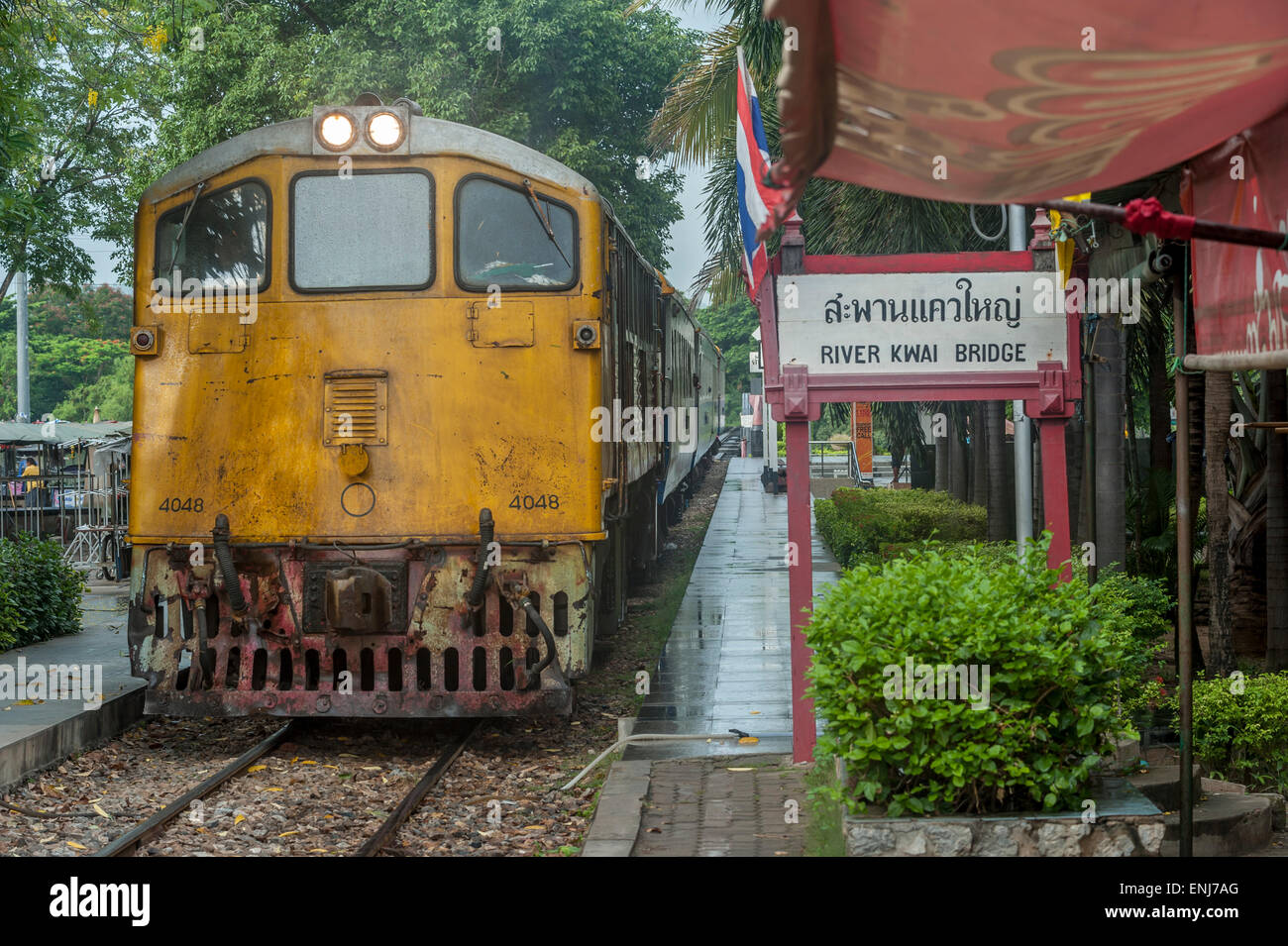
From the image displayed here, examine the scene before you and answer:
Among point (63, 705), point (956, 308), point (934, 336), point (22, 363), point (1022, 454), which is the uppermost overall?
point (22, 363)

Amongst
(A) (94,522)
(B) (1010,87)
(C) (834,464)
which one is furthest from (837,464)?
(B) (1010,87)

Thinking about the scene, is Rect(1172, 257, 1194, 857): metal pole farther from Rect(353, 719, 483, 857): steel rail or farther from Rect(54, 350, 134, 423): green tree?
Rect(54, 350, 134, 423): green tree

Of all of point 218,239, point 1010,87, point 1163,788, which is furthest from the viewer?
point 218,239

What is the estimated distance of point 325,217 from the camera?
8.19 m

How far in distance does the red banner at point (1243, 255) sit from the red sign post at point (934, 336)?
5.30 ft

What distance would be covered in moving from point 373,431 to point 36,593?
543 cm

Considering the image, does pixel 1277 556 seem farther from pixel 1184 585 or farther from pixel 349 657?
pixel 349 657

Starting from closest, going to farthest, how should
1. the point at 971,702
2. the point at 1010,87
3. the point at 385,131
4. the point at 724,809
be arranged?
the point at 1010,87
the point at 971,702
the point at 724,809
the point at 385,131

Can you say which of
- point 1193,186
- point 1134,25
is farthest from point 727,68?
point 1134,25

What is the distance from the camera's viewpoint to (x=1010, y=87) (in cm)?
372

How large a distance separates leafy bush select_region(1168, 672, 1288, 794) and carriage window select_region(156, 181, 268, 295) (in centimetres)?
597

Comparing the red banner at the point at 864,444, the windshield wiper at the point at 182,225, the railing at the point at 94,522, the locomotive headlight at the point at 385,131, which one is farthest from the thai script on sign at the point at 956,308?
the red banner at the point at 864,444

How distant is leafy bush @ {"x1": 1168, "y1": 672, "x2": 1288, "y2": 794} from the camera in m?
6.77

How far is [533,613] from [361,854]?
83.7 inches
